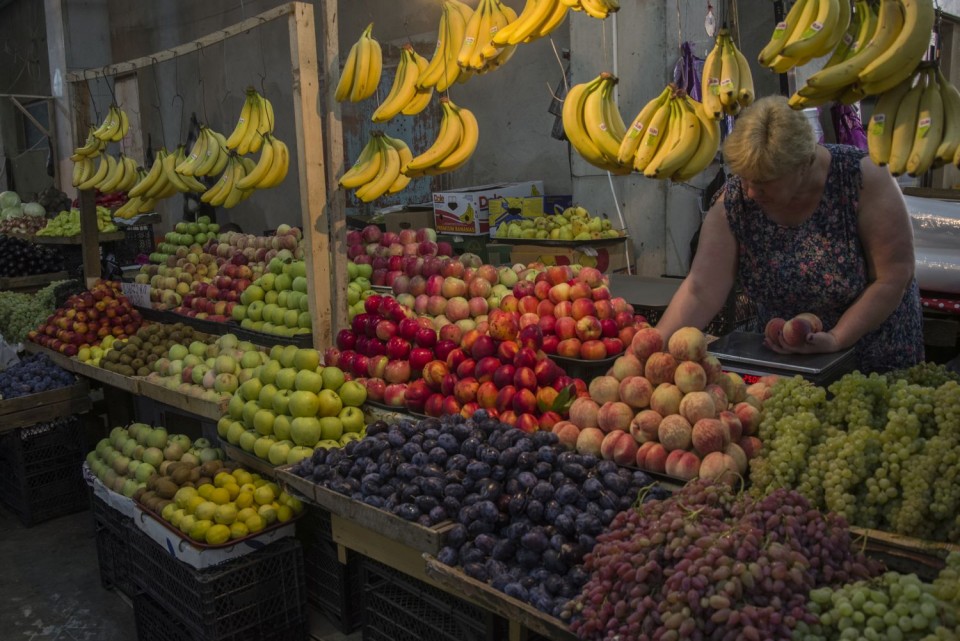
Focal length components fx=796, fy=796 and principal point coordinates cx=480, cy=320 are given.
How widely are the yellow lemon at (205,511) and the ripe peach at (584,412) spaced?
153 centimetres

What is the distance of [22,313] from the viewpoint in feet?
21.4

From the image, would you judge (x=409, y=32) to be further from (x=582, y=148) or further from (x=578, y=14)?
(x=582, y=148)

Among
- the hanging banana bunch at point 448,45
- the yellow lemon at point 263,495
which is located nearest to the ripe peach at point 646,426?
the yellow lemon at point 263,495

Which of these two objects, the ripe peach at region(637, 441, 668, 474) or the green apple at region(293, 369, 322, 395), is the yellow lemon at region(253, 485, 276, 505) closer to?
the green apple at region(293, 369, 322, 395)

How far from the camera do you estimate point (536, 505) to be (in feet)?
7.20

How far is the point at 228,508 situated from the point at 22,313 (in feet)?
14.5

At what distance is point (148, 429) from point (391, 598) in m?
1.92

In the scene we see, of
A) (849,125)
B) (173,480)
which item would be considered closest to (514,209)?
(849,125)

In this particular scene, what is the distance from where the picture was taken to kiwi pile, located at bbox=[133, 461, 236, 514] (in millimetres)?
3375

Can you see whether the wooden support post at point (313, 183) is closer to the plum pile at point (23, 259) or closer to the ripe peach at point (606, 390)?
the ripe peach at point (606, 390)

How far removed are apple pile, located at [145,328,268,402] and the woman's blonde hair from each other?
2385 mm

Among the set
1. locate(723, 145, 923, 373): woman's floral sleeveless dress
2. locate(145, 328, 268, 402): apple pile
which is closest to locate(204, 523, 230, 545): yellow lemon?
locate(145, 328, 268, 402): apple pile

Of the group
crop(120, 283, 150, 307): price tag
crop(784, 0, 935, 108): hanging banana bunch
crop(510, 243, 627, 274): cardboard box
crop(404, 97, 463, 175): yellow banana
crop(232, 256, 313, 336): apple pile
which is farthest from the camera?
crop(510, 243, 627, 274): cardboard box

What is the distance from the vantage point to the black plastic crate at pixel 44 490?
16.3ft
